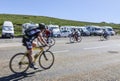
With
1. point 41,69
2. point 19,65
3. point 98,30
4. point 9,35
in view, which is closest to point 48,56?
point 41,69

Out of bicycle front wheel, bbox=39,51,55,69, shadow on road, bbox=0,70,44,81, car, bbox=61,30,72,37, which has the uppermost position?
car, bbox=61,30,72,37

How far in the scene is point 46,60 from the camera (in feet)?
37.7

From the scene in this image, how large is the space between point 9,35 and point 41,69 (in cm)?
2926

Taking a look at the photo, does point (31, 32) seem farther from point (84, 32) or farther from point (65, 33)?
point (84, 32)

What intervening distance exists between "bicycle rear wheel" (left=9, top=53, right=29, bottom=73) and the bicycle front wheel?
912 millimetres

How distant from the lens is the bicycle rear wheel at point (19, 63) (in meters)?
10.1

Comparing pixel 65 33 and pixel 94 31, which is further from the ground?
pixel 94 31

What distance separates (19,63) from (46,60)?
5.40 feet

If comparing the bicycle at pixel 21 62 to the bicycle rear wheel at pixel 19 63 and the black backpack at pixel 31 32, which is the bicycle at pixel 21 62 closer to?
the bicycle rear wheel at pixel 19 63

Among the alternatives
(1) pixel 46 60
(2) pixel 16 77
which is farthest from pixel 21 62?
(1) pixel 46 60

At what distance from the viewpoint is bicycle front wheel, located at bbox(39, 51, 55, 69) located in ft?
36.7

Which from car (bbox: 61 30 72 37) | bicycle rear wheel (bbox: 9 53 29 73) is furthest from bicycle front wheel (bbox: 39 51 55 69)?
car (bbox: 61 30 72 37)

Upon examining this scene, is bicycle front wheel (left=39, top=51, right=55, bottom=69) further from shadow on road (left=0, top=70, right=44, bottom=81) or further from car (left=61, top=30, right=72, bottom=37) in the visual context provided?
car (left=61, top=30, right=72, bottom=37)

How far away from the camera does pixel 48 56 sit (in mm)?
11547
